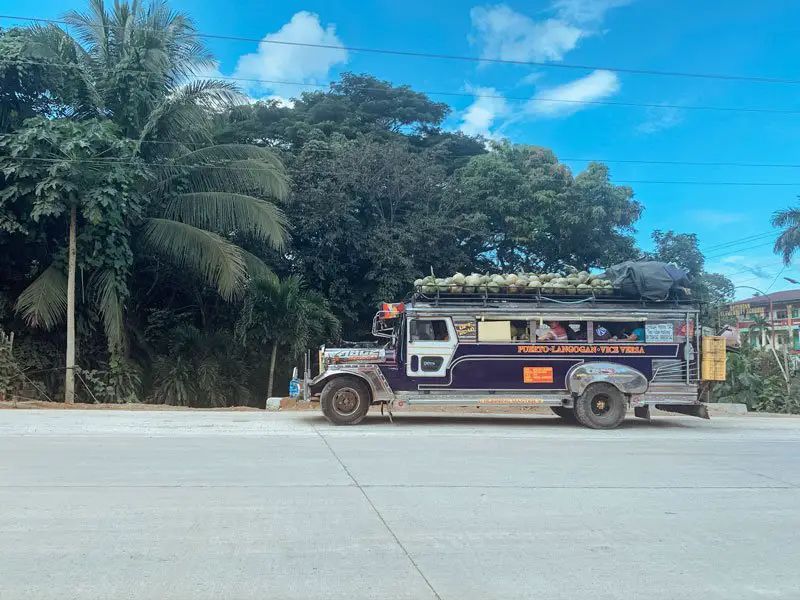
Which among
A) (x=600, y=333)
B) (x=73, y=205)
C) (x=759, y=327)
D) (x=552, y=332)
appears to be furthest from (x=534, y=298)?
(x=759, y=327)

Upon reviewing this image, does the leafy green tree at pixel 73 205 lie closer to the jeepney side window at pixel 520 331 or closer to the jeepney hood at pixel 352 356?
the jeepney hood at pixel 352 356

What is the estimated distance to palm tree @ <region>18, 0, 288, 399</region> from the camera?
1864 cm

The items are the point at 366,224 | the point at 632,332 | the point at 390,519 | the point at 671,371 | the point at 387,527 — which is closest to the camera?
the point at 387,527

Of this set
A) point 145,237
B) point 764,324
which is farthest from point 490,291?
point 764,324

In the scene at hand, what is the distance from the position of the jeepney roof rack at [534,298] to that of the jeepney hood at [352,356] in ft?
4.32

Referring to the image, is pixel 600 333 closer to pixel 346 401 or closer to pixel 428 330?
pixel 428 330

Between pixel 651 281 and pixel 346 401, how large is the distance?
6.42 metres

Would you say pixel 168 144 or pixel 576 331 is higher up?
pixel 168 144

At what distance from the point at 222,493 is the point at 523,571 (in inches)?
135

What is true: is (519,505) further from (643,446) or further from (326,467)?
(643,446)

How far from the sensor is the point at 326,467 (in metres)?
8.75

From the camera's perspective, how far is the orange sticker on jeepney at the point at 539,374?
1362 centimetres

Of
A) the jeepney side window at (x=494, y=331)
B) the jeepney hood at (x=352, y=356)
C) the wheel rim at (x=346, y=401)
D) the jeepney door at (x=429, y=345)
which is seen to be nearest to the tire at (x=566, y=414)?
the jeepney side window at (x=494, y=331)

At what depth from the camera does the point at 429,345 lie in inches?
532
